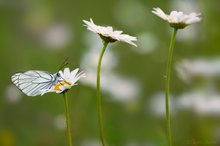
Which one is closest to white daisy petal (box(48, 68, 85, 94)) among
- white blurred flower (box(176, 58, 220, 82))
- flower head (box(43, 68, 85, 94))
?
flower head (box(43, 68, 85, 94))

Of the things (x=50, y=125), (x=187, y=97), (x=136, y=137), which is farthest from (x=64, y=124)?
(x=187, y=97)

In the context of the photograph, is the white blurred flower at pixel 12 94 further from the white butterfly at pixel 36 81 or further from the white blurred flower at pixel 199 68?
the white blurred flower at pixel 199 68

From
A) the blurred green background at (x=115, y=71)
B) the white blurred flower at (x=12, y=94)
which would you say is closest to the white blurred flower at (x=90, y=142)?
the blurred green background at (x=115, y=71)

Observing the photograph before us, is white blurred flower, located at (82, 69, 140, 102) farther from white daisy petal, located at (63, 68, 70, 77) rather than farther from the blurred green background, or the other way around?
Answer: white daisy petal, located at (63, 68, 70, 77)

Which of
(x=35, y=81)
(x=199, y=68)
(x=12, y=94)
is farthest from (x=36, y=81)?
(x=199, y=68)

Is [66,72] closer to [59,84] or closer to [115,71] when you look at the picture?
[59,84]

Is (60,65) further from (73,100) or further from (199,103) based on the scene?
(199,103)
